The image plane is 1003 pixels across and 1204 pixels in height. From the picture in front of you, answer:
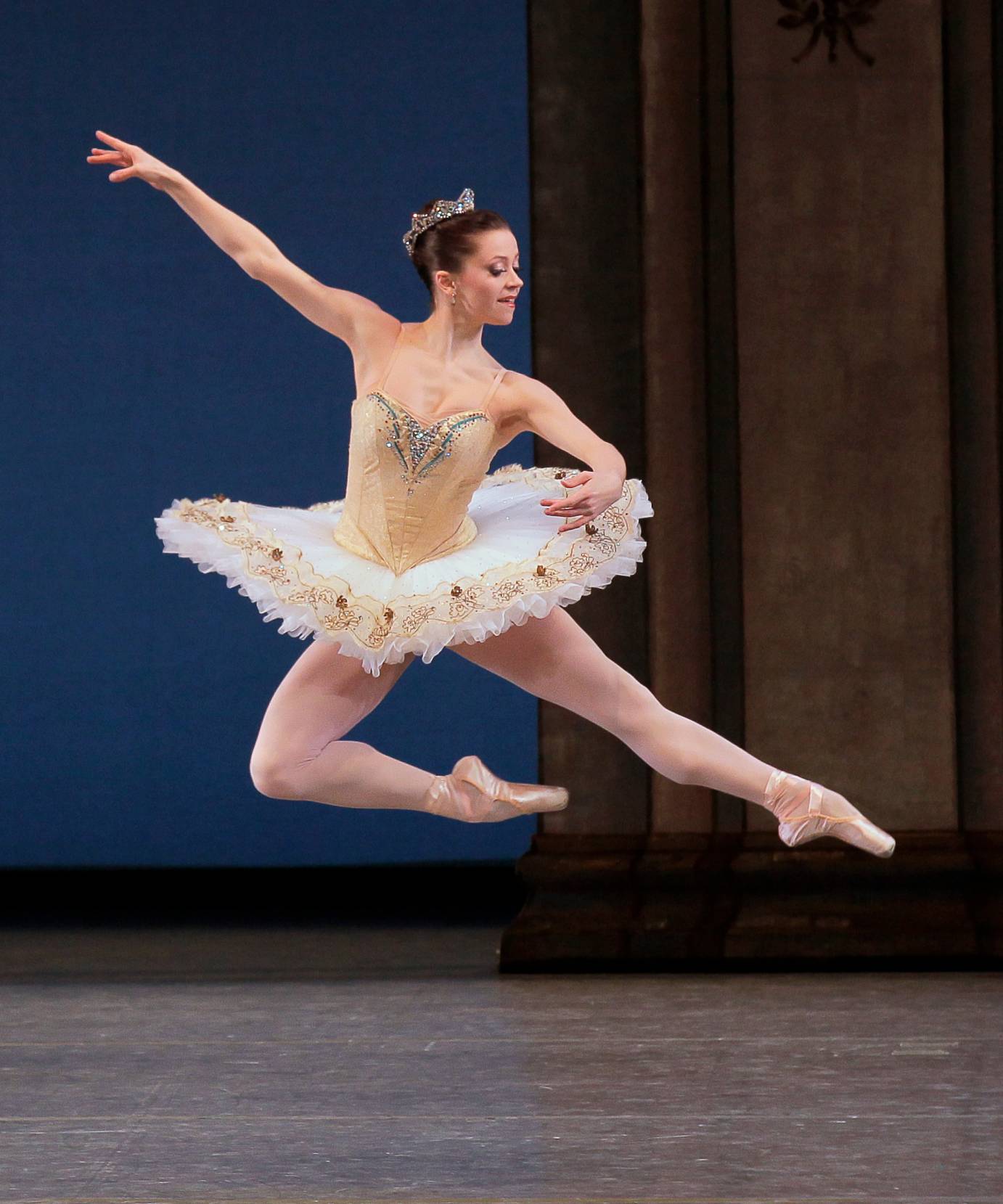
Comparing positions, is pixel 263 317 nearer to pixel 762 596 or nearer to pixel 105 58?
pixel 105 58

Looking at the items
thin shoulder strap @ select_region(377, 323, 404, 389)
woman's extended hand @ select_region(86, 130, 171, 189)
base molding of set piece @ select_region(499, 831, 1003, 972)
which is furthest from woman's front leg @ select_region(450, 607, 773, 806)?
base molding of set piece @ select_region(499, 831, 1003, 972)

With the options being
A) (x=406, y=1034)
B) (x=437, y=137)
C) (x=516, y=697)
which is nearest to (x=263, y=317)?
(x=437, y=137)

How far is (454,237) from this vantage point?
3467 mm

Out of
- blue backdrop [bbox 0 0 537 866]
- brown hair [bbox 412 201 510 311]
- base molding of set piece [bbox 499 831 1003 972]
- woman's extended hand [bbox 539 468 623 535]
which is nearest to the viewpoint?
woman's extended hand [bbox 539 468 623 535]

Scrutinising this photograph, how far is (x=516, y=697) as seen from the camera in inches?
272

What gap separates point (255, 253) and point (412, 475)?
20.1 inches

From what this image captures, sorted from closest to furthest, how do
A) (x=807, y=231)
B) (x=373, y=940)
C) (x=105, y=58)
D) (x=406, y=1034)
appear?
(x=406, y=1034) < (x=807, y=231) < (x=373, y=940) < (x=105, y=58)

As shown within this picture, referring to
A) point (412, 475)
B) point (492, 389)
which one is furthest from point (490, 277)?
point (412, 475)

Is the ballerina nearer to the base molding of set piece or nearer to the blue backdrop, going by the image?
the base molding of set piece

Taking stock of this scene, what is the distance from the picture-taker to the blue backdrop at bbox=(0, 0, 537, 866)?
6754 mm

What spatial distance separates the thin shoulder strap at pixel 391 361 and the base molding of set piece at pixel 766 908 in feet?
7.57

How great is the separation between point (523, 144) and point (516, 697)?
80.6 inches

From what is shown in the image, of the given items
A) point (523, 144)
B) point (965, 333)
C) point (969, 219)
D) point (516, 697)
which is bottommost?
point (516, 697)

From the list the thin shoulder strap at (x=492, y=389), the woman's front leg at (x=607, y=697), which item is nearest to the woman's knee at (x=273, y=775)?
the woman's front leg at (x=607, y=697)
